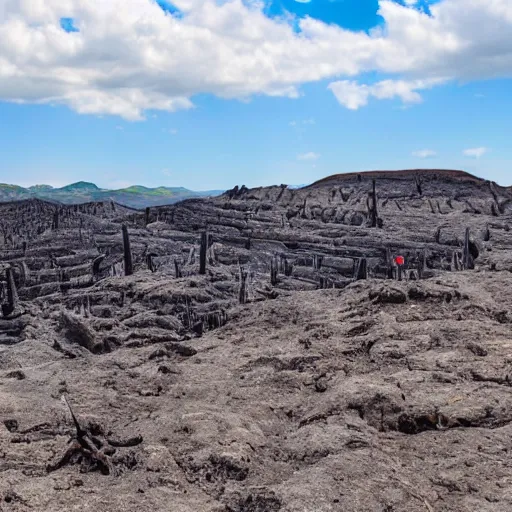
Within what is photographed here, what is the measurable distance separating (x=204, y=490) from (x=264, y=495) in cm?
80

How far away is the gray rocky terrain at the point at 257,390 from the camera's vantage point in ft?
22.9

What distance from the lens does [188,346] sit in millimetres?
12898

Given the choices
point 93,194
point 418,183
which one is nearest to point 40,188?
point 93,194

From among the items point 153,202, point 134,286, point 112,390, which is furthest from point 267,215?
point 153,202

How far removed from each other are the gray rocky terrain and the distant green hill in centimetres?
6160

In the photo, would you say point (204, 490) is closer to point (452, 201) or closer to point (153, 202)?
point (452, 201)

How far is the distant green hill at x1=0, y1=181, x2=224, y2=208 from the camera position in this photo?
272 feet

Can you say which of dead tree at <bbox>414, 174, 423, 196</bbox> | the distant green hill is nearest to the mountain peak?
the distant green hill

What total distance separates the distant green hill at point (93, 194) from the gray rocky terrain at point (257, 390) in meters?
61.6

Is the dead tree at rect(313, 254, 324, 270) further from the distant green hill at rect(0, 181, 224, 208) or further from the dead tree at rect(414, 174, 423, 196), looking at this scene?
the distant green hill at rect(0, 181, 224, 208)

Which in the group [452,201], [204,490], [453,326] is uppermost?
[452,201]

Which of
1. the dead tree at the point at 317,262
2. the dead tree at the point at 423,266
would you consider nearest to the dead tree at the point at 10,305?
the dead tree at the point at 317,262

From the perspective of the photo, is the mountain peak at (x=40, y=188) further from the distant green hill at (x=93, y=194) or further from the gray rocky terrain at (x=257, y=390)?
the gray rocky terrain at (x=257, y=390)

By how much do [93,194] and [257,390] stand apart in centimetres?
8678
